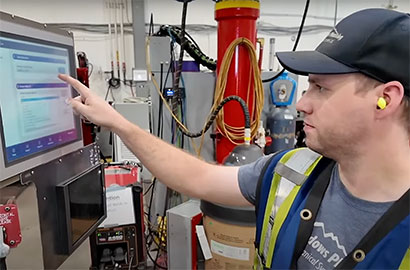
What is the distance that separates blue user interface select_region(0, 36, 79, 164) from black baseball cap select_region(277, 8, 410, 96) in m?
0.68

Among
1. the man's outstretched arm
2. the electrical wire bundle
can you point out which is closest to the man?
the man's outstretched arm

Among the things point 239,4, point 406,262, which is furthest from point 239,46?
point 406,262

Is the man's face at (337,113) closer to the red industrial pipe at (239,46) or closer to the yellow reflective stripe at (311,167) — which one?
the yellow reflective stripe at (311,167)

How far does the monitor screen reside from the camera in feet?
2.25

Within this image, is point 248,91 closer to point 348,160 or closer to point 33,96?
point 348,160

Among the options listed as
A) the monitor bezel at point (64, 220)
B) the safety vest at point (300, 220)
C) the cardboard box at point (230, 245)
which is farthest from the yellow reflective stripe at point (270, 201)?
the cardboard box at point (230, 245)

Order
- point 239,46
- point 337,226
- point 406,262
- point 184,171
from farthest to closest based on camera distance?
1. point 239,46
2. point 184,171
3. point 337,226
4. point 406,262

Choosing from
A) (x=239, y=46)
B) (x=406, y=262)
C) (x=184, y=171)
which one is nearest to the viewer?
(x=406, y=262)

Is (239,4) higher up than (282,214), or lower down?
higher up

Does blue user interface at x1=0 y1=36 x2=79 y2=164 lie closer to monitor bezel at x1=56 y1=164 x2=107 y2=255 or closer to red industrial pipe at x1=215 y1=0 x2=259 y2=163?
monitor bezel at x1=56 y1=164 x2=107 y2=255

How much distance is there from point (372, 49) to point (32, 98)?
83cm

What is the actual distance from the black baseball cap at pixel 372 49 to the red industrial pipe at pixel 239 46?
1.04 m

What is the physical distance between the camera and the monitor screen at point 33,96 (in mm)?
685

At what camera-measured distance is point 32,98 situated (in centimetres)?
77
